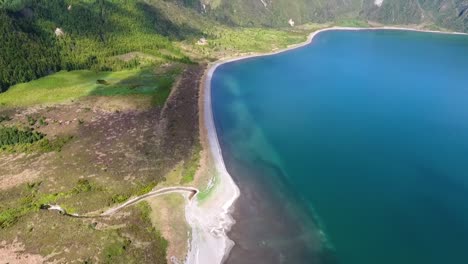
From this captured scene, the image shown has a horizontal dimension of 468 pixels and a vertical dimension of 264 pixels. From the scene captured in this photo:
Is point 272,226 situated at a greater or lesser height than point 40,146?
lesser

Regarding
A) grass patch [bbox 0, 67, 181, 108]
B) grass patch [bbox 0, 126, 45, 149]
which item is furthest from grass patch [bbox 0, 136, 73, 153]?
grass patch [bbox 0, 67, 181, 108]

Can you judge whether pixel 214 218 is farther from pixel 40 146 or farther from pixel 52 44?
pixel 52 44

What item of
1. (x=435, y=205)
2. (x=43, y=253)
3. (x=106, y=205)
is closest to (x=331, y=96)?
(x=435, y=205)

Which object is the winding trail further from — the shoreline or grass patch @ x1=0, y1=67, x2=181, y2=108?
grass patch @ x1=0, y1=67, x2=181, y2=108

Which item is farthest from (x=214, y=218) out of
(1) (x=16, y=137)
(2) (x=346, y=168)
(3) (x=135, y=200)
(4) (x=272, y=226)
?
(1) (x=16, y=137)

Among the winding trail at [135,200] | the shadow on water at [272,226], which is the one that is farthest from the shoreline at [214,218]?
the winding trail at [135,200]

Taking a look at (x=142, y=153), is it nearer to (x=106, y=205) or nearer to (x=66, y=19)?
(x=106, y=205)

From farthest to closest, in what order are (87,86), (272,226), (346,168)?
(87,86), (346,168), (272,226)

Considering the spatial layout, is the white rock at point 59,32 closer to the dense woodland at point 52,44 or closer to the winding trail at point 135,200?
the dense woodland at point 52,44

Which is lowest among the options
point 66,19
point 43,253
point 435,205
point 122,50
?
point 435,205
